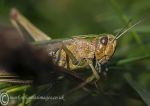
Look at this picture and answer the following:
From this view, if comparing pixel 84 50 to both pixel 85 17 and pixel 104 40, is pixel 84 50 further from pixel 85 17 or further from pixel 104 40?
pixel 85 17

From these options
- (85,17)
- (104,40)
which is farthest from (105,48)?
(85,17)

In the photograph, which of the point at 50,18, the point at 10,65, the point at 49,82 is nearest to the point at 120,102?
the point at 49,82

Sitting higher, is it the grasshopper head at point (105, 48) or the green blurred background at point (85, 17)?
the green blurred background at point (85, 17)

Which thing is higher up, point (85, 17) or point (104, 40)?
point (85, 17)

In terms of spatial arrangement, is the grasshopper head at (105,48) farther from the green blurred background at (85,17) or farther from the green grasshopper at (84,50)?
the green blurred background at (85,17)

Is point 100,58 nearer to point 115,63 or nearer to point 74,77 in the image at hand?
point 115,63

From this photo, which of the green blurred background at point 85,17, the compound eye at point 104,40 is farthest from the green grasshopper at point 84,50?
the green blurred background at point 85,17
